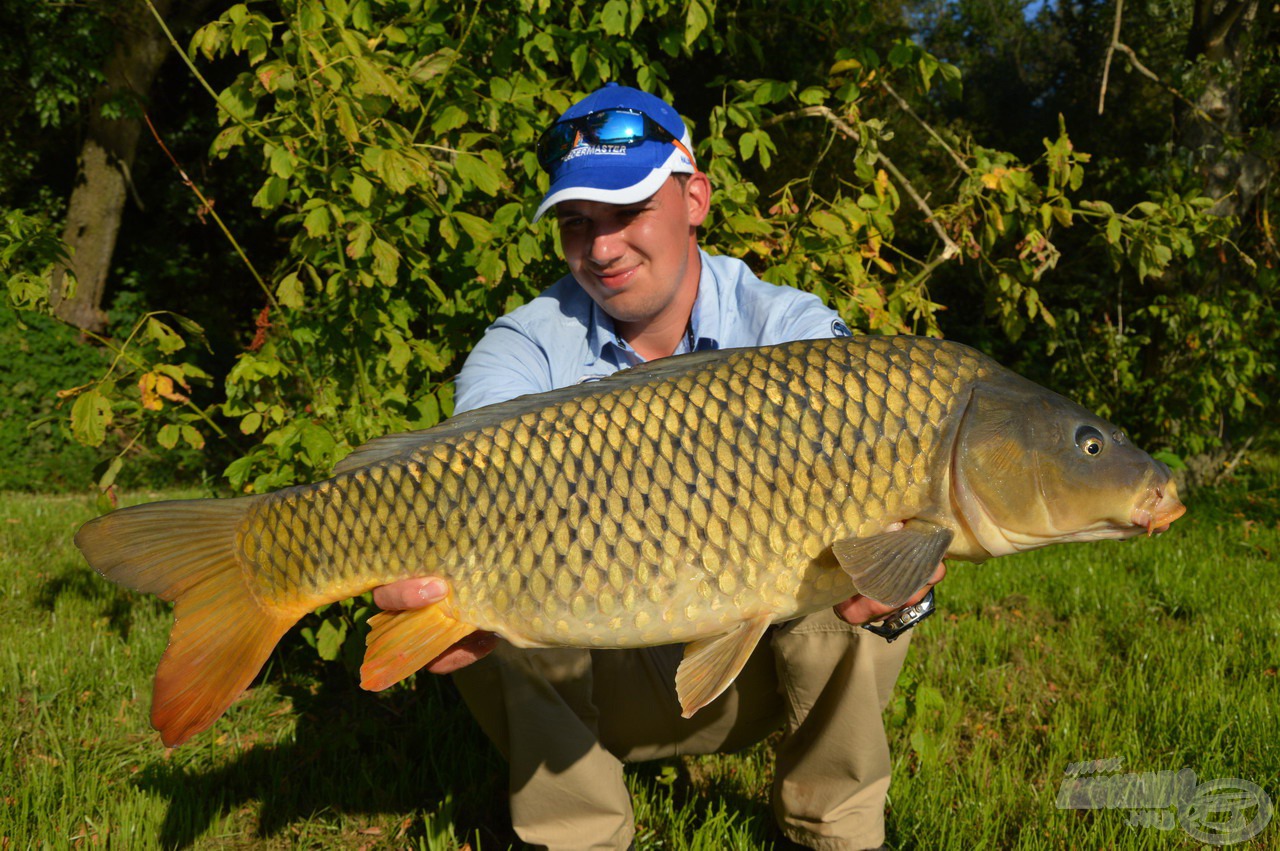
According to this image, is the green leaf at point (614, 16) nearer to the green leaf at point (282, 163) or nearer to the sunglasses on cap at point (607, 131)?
the sunglasses on cap at point (607, 131)

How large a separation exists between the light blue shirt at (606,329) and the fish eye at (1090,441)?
2.12 ft

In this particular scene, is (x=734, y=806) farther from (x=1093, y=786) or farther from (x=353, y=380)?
(x=353, y=380)

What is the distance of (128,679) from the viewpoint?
256cm

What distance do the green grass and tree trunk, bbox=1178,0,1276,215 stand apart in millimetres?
2102

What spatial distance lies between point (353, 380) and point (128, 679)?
0.94 m

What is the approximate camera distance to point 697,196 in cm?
224

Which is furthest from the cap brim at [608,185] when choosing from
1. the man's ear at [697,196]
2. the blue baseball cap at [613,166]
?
the man's ear at [697,196]

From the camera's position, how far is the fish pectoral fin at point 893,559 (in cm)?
135

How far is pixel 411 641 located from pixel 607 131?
1039 mm

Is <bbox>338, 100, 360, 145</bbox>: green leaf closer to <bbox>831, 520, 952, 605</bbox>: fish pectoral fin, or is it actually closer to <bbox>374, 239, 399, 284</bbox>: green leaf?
<bbox>374, 239, 399, 284</bbox>: green leaf

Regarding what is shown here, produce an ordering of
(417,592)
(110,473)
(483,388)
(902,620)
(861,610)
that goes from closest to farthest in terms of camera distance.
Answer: (417,592) < (861,610) < (902,620) < (483,388) < (110,473)

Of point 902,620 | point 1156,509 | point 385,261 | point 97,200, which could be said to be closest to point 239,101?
point 385,261

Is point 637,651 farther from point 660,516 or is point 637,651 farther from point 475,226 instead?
point 475,226

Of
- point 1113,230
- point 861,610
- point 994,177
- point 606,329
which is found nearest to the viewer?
point 861,610
